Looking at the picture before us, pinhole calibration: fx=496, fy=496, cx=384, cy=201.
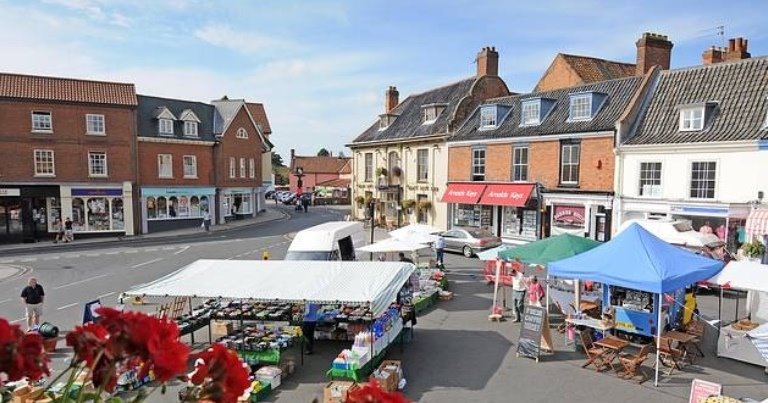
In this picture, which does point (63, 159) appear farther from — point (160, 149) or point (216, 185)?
point (216, 185)

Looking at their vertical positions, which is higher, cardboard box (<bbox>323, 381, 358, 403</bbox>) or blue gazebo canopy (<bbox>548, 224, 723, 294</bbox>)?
blue gazebo canopy (<bbox>548, 224, 723, 294</bbox>)

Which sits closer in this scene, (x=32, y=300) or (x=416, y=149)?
(x=32, y=300)

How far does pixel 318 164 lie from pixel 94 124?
50.7 metres

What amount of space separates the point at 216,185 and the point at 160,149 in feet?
17.4

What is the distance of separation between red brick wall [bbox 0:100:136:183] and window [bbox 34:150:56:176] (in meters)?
0.23

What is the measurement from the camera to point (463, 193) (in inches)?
1189

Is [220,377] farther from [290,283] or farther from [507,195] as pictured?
[507,195]

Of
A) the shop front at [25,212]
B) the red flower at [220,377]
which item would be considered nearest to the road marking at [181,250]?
the shop front at [25,212]

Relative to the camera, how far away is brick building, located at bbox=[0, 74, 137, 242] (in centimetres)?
2975

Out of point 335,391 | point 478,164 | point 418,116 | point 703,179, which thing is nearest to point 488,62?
point 418,116

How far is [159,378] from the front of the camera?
5.77 ft

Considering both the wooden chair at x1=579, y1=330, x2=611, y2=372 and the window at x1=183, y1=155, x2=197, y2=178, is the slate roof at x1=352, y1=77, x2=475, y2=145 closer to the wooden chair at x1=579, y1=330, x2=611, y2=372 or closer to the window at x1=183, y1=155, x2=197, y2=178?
the window at x1=183, y1=155, x2=197, y2=178

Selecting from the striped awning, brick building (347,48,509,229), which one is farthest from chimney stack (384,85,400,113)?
the striped awning

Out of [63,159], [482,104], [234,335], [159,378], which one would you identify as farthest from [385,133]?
[159,378]
